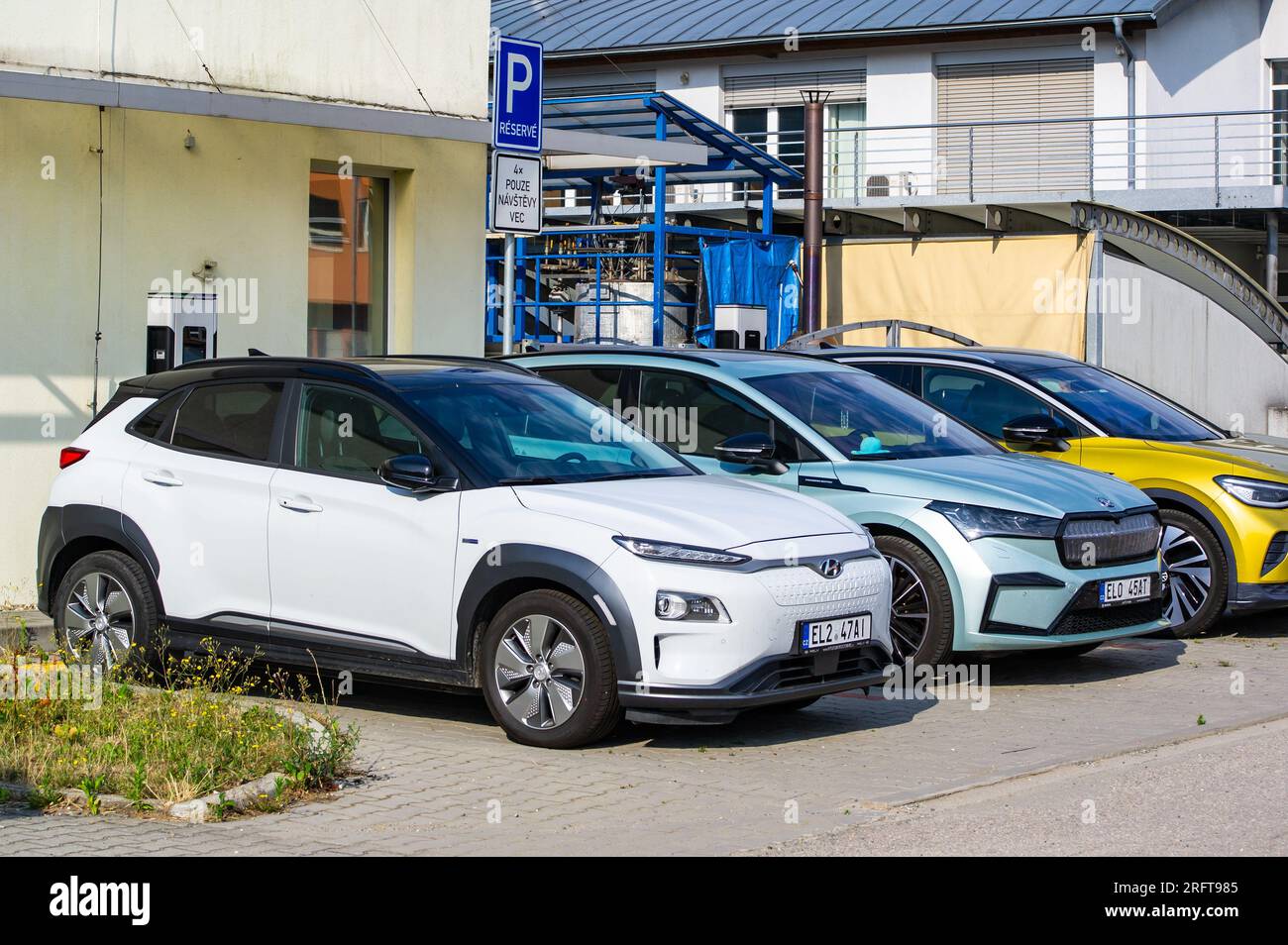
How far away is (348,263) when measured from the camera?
13242 mm

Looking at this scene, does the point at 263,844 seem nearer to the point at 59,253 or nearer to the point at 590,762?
the point at 590,762

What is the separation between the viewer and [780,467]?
9.81 metres

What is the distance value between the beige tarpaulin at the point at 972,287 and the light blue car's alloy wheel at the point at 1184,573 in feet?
43.8

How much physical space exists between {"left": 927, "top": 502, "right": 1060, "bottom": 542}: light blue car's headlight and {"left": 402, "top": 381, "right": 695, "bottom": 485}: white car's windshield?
1.62m

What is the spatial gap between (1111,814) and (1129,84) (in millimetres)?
25311

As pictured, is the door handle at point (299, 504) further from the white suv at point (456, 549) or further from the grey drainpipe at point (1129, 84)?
the grey drainpipe at point (1129, 84)

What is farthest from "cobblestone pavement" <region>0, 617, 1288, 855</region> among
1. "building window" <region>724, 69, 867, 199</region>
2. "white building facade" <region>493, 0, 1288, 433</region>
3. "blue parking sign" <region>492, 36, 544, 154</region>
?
"building window" <region>724, 69, 867, 199</region>

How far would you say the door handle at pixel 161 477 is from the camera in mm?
8625

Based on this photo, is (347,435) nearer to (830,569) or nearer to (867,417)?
(830,569)

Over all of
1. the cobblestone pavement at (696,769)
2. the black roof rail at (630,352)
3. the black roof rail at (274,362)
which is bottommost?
the cobblestone pavement at (696,769)

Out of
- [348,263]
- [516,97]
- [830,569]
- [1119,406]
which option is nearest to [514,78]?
[516,97]

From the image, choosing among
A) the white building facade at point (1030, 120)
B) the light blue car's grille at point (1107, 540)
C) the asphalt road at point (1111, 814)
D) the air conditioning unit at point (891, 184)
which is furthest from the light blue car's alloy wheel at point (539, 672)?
the air conditioning unit at point (891, 184)

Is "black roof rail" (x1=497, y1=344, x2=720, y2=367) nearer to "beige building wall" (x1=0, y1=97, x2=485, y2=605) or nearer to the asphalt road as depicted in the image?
"beige building wall" (x1=0, y1=97, x2=485, y2=605)

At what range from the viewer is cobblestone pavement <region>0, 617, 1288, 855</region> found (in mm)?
6141
